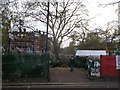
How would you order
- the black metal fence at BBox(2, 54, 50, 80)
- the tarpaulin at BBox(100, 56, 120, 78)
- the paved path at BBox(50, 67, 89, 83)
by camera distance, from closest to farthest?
the black metal fence at BBox(2, 54, 50, 80), the paved path at BBox(50, 67, 89, 83), the tarpaulin at BBox(100, 56, 120, 78)

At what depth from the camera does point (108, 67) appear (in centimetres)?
2861

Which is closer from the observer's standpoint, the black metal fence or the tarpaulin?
the black metal fence

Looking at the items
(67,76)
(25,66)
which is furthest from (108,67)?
(25,66)

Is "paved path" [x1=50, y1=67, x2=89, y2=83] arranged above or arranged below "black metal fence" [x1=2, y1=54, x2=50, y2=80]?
below

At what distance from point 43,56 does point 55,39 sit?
3018 centimetres

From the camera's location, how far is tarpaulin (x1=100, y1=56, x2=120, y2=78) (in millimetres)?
28494

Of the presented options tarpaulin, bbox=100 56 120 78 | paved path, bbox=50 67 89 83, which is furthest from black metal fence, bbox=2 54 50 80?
tarpaulin, bbox=100 56 120 78

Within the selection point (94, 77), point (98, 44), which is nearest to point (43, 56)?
point (94, 77)

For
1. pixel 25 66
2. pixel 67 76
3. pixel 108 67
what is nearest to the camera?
pixel 25 66

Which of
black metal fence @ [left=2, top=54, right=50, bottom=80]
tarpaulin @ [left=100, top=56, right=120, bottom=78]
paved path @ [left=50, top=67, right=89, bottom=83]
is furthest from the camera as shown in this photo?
tarpaulin @ [left=100, top=56, right=120, bottom=78]

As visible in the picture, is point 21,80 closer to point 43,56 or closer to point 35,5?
point 43,56

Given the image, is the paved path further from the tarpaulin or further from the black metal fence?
the tarpaulin

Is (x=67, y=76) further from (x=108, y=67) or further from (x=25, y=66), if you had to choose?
(x=25, y=66)

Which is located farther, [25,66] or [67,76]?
[67,76]
